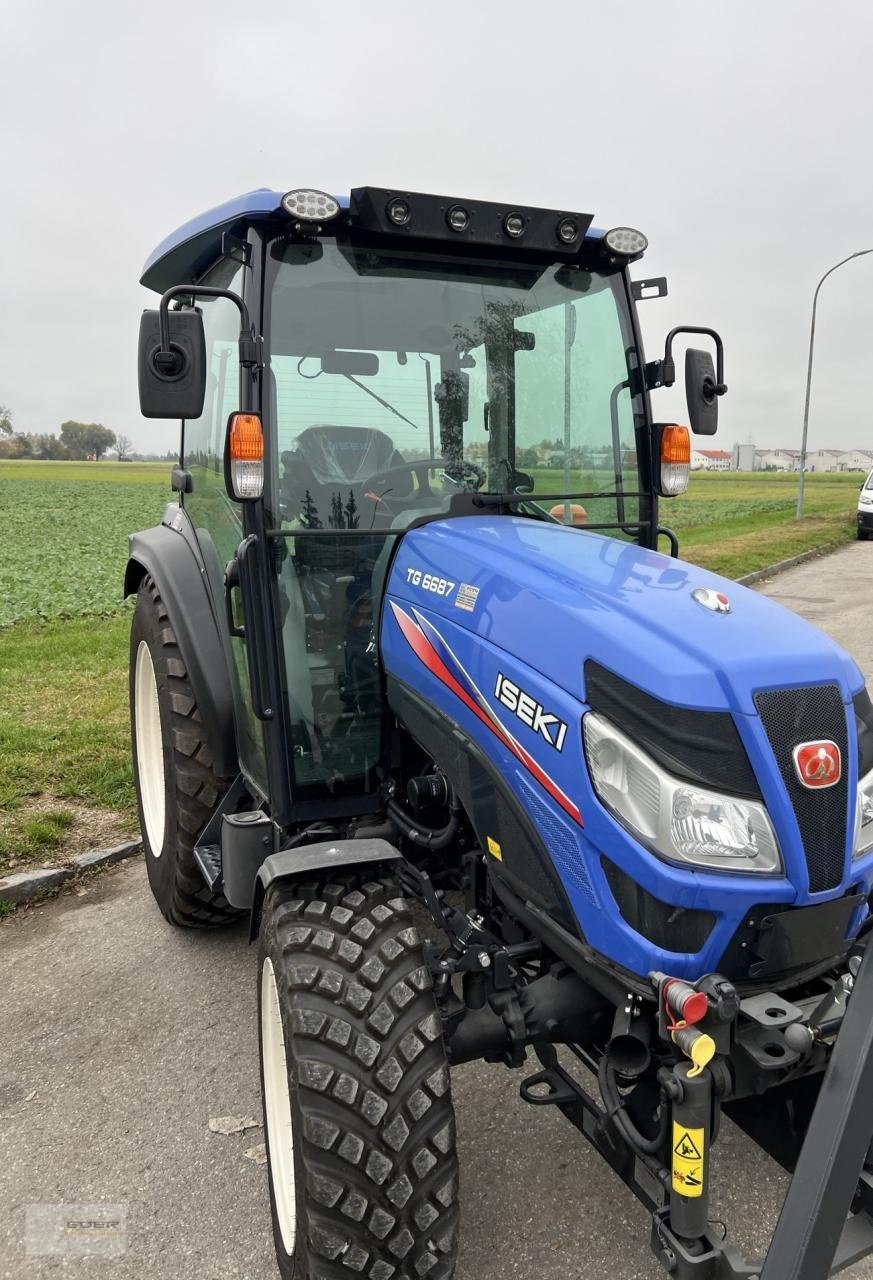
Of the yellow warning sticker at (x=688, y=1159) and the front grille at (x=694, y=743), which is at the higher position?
the front grille at (x=694, y=743)

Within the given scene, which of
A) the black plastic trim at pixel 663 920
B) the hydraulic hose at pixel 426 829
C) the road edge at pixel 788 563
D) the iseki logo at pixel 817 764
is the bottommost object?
the road edge at pixel 788 563

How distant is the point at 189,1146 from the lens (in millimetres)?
2551

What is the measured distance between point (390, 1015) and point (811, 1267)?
85 centimetres

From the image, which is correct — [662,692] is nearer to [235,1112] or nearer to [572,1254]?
[572,1254]

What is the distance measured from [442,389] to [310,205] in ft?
2.10

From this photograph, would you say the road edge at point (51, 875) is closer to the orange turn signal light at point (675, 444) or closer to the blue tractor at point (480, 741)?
the blue tractor at point (480, 741)

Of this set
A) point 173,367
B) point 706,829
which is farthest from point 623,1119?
point 173,367

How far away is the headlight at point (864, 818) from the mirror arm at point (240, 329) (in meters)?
1.77

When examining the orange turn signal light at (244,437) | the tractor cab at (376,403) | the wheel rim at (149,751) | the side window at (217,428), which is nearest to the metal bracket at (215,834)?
the tractor cab at (376,403)

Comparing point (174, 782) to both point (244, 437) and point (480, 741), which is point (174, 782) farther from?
point (480, 741)

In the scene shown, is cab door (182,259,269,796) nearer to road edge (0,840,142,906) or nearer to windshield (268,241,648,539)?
windshield (268,241,648,539)

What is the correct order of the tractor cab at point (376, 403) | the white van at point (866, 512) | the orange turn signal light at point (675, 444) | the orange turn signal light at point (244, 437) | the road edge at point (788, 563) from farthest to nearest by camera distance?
the white van at point (866, 512) < the road edge at point (788, 563) < the orange turn signal light at point (675, 444) < the tractor cab at point (376, 403) < the orange turn signal light at point (244, 437)

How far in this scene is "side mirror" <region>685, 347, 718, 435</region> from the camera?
2.93 m

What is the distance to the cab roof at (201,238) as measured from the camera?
2471 millimetres
